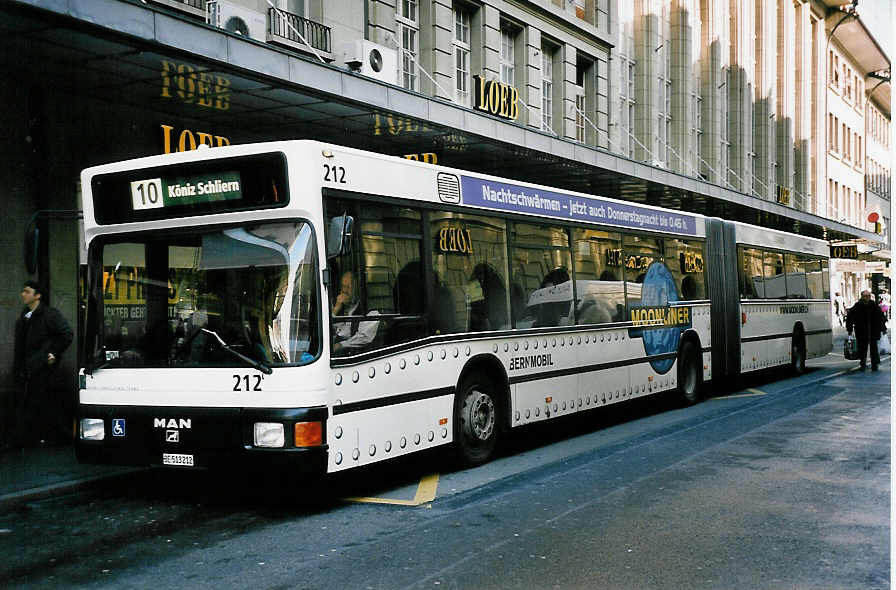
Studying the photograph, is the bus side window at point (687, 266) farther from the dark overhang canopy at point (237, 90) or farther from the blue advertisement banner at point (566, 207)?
the dark overhang canopy at point (237, 90)

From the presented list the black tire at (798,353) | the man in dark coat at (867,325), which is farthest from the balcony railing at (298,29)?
the man in dark coat at (867,325)

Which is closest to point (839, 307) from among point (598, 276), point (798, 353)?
point (798, 353)

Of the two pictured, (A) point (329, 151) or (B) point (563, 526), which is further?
(A) point (329, 151)

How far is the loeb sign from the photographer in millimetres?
19562

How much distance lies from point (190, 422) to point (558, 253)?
17.0ft

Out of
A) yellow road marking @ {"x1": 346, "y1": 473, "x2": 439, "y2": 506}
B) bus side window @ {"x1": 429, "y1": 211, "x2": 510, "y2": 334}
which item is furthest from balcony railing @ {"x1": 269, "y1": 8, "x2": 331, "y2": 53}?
yellow road marking @ {"x1": 346, "y1": 473, "x2": 439, "y2": 506}

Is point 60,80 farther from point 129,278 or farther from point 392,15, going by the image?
point 392,15

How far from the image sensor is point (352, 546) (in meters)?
6.48

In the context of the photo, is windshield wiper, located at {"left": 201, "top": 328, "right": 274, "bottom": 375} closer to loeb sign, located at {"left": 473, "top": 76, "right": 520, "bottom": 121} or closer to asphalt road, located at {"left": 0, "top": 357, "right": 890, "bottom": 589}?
asphalt road, located at {"left": 0, "top": 357, "right": 890, "bottom": 589}

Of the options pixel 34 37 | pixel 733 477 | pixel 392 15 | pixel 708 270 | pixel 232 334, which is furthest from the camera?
pixel 392 15

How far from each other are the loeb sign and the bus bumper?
13.0 m

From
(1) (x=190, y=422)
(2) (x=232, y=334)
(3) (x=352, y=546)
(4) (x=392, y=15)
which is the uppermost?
(4) (x=392, y=15)

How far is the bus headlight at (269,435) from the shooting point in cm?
718

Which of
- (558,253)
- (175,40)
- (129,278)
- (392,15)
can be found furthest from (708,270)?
(129,278)
